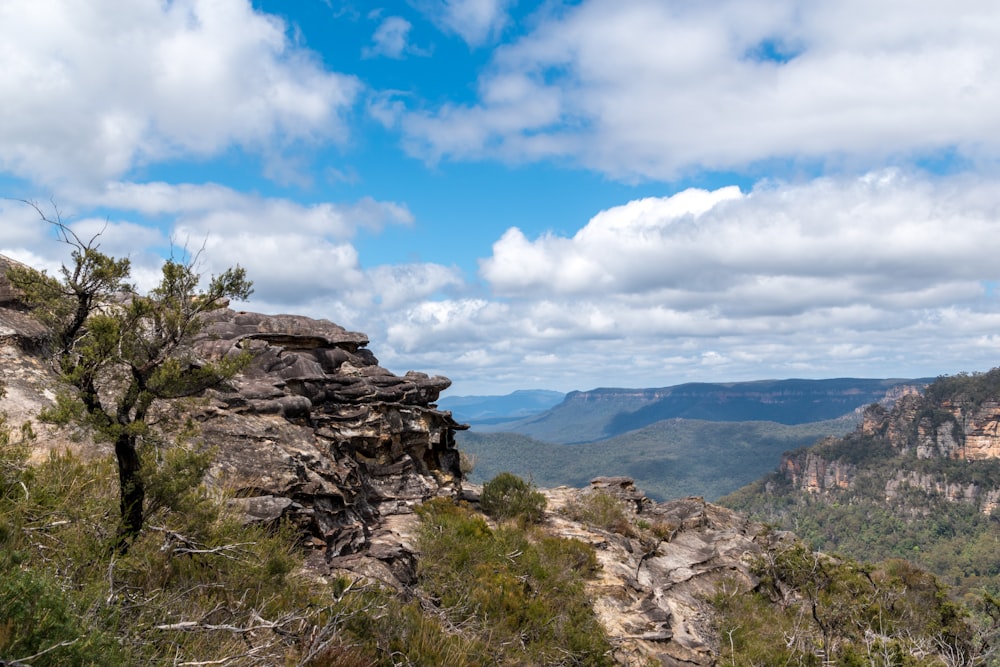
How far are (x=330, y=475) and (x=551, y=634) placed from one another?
7232 mm

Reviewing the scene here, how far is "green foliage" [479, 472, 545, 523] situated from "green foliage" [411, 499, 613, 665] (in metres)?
4.33

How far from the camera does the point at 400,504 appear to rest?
19109mm

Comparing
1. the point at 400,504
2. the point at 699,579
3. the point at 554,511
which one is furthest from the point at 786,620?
the point at 400,504

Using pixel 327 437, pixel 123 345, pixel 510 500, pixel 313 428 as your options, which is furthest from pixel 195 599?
pixel 510 500

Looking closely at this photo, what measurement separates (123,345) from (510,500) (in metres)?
17.4

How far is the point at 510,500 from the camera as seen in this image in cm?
2291

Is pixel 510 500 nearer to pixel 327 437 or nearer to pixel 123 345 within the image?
pixel 327 437

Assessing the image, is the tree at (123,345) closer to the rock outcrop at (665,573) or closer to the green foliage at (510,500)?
→ the rock outcrop at (665,573)

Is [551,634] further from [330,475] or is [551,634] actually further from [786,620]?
[786,620]

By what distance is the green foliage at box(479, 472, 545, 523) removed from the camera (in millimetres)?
22469

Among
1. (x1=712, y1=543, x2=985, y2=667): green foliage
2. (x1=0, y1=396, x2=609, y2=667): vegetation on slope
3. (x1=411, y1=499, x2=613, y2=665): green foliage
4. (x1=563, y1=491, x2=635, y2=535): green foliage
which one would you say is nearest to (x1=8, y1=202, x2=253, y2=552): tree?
(x1=0, y1=396, x2=609, y2=667): vegetation on slope

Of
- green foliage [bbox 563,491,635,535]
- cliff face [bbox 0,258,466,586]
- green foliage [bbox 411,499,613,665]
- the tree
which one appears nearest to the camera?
the tree

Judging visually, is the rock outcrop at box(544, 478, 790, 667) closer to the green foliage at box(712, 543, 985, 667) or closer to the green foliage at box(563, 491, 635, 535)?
the green foliage at box(563, 491, 635, 535)

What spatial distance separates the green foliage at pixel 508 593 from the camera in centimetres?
1174
